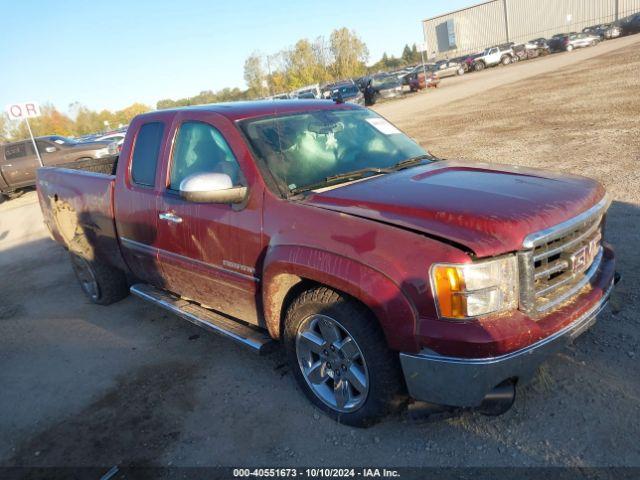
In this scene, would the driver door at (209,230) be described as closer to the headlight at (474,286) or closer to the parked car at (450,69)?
the headlight at (474,286)

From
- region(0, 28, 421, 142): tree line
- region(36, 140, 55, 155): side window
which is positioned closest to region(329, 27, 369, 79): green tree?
region(0, 28, 421, 142): tree line

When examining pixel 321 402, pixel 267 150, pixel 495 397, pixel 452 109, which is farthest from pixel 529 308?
pixel 452 109

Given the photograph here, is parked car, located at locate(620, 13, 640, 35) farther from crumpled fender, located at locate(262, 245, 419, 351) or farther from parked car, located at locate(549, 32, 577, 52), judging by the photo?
crumpled fender, located at locate(262, 245, 419, 351)

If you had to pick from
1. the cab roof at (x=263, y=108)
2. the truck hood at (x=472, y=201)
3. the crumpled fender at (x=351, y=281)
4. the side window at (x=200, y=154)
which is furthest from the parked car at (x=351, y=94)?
the crumpled fender at (x=351, y=281)

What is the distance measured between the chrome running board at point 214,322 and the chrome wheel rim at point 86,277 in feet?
3.61

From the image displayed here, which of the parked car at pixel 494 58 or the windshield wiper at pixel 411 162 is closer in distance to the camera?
the windshield wiper at pixel 411 162

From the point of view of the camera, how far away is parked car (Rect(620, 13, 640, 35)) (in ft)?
151

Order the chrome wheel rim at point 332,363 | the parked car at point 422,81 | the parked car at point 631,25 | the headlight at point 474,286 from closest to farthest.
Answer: the headlight at point 474,286 → the chrome wheel rim at point 332,363 → the parked car at point 422,81 → the parked car at point 631,25

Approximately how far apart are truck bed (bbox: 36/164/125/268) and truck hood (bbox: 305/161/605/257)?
8.50ft

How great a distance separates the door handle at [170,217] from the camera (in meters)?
3.69

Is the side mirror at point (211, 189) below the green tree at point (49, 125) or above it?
below

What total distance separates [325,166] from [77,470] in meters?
2.39

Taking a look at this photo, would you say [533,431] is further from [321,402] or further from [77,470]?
[77,470]

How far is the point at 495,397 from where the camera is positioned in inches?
95.8
